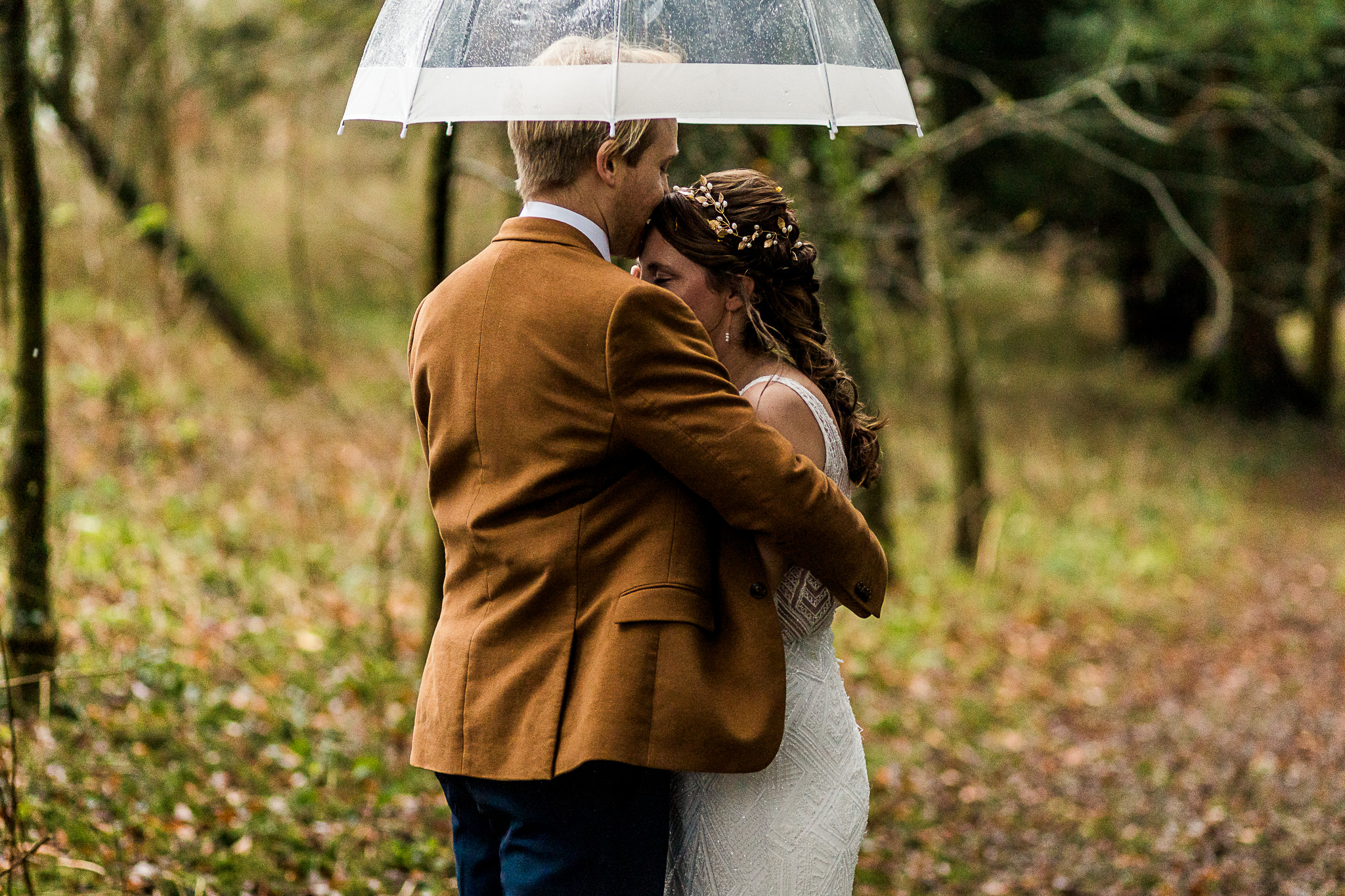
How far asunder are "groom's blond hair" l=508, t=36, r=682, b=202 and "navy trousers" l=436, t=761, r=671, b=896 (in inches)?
39.9

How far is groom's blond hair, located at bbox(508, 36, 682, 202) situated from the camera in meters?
2.06

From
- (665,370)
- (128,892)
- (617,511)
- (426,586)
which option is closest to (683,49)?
(665,370)

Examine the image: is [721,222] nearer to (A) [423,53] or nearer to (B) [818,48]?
(B) [818,48]

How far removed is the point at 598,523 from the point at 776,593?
0.44 meters

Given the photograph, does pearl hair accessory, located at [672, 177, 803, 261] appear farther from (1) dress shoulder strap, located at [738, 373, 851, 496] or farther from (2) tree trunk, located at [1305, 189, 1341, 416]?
(2) tree trunk, located at [1305, 189, 1341, 416]

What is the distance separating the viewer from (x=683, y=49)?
7.05 ft

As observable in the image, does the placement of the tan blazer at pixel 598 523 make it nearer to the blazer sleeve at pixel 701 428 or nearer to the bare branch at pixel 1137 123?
the blazer sleeve at pixel 701 428

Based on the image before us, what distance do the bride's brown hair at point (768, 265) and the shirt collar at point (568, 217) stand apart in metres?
0.18

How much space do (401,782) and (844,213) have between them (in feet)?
16.0

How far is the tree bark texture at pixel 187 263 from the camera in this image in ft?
27.1

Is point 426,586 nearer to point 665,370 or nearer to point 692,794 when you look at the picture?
point 692,794

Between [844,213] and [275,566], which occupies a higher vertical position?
[844,213]

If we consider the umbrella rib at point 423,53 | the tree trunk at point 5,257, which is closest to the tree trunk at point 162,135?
the tree trunk at point 5,257

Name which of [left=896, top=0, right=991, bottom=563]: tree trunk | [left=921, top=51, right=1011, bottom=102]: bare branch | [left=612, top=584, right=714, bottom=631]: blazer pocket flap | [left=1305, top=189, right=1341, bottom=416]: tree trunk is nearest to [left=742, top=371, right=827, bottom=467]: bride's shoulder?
[left=612, top=584, right=714, bottom=631]: blazer pocket flap
